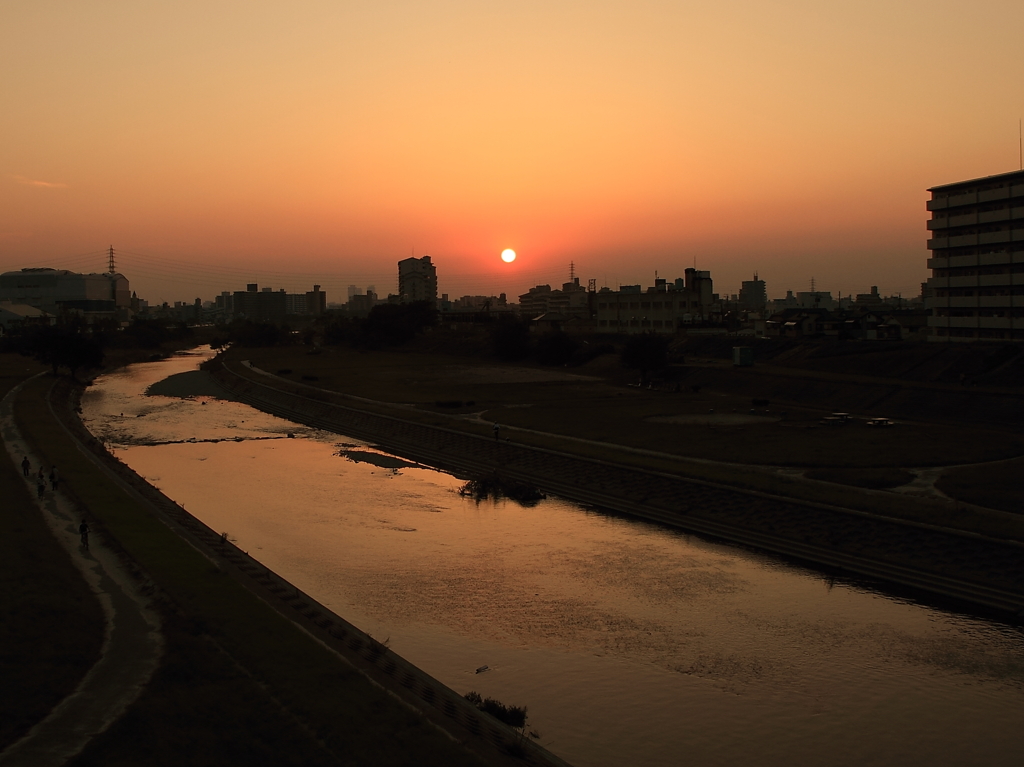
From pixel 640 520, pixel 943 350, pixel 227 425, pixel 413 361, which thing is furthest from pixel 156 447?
pixel 413 361

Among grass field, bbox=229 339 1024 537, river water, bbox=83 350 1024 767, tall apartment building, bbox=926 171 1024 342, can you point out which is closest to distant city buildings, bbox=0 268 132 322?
grass field, bbox=229 339 1024 537

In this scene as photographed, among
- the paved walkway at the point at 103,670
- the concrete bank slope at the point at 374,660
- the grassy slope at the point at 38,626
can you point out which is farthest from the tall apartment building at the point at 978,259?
the grassy slope at the point at 38,626

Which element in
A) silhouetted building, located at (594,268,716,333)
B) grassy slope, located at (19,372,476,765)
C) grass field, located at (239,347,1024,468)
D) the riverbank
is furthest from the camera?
silhouetted building, located at (594,268,716,333)

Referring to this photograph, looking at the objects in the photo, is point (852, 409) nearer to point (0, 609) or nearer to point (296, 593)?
point (296, 593)

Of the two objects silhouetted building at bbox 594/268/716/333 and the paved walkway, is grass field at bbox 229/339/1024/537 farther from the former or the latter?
silhouetted building at bbox 594/268/716/333

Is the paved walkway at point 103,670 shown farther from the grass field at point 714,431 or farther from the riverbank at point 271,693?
the grass field at point 714,431

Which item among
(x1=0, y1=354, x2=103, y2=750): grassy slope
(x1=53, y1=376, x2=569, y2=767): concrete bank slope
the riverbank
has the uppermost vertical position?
(x1=0, y1=354, x2=103, y2=750): grassy slope
